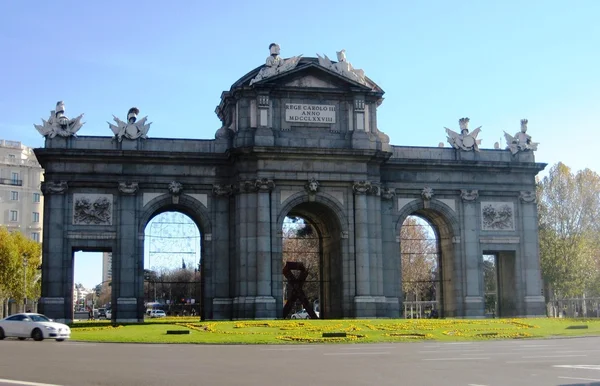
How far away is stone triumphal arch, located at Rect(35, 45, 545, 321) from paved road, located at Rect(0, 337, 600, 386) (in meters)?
23.7

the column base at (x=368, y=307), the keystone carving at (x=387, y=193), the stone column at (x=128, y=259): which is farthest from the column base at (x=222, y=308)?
the keystone carving at (x=387, y=193)

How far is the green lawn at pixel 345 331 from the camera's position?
38.2m

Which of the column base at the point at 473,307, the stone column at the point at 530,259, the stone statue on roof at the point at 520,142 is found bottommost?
the column base at the point at 473,307

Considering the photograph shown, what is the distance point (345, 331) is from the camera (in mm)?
42844

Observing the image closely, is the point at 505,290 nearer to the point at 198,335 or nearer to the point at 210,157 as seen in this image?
the point at 210,157

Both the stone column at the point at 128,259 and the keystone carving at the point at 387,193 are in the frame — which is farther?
the keystone carving at the point at 387,193

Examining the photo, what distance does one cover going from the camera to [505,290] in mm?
64250

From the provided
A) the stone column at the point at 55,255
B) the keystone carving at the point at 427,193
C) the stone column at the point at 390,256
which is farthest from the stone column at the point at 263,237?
the stone column at the point at 55,255

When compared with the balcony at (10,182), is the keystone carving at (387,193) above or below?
below

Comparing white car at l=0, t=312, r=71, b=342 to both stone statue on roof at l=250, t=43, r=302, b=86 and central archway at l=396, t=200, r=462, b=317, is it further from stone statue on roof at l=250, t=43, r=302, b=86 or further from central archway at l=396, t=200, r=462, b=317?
central archway at l=396, t=200, r=462, b=317

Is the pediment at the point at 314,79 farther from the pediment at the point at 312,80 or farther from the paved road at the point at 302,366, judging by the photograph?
the paved road at the point at 302,366

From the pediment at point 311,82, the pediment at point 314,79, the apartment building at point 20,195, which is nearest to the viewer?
the pediment at point 314,79

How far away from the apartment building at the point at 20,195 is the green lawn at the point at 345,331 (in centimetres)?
8089

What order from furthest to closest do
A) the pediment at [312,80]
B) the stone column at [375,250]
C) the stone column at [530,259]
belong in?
the stone column at [530,259]
the pediment at [312,80]
the stone column at [375,250]
